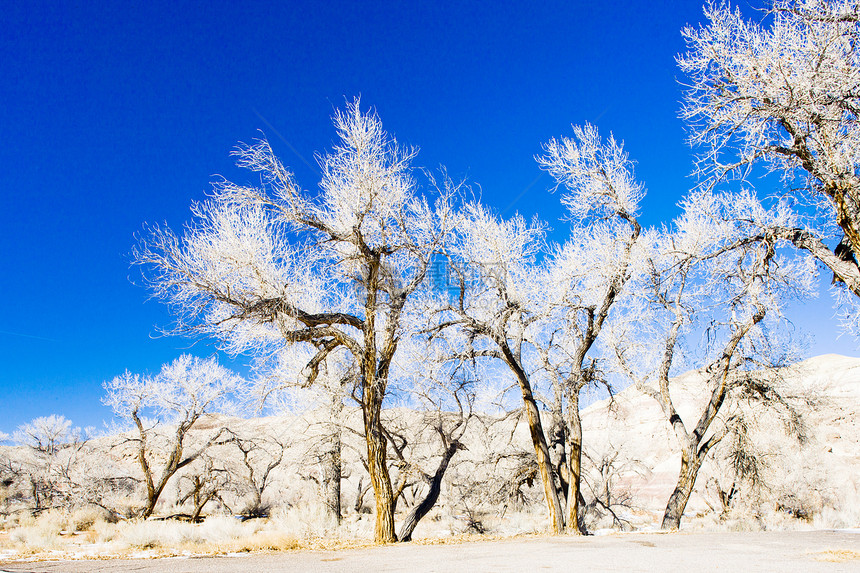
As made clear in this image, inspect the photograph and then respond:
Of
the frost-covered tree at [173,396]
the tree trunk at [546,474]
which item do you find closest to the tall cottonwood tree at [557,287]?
the tree trunk at [546,474]

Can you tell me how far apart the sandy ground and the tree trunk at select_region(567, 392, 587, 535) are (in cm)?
357

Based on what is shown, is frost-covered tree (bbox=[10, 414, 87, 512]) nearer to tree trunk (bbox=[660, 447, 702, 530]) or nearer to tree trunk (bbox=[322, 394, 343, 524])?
tree trunk (bbox=[322, 394, 343, 524])

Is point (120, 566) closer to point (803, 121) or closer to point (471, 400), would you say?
point (471, 400)

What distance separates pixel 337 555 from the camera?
7137 mm

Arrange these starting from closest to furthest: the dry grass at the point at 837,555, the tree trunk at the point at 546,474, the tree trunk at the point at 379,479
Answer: the dry grass at the point at 837,555 < the tree trunk at the point at 379,479 < the tree trunk at the point at 546,474

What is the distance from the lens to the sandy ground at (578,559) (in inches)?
199

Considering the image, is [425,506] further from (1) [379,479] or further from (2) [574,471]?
(2) [574,471]

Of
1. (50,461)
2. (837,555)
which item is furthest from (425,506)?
(50,461)

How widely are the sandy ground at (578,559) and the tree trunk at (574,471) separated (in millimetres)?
3573

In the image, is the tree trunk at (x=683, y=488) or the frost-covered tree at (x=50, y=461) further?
the frost-covered tree at (x=50, y=461)

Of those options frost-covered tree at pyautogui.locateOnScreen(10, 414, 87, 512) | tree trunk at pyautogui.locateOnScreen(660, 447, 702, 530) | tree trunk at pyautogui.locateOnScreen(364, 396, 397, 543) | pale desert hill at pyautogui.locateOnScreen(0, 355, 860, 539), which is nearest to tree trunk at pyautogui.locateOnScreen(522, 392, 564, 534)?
pale desert hill at pyautogui.locateOnScreen(0, 355, 860, 539)

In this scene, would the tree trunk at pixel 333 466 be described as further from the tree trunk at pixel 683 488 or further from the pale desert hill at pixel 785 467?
the tree trunk at pixel 683 488

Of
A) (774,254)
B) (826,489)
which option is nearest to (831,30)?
(774,254)

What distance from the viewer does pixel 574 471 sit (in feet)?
37.2
